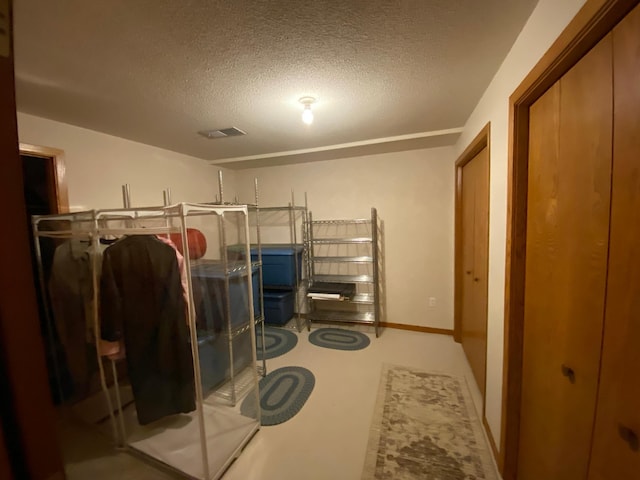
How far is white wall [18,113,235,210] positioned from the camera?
1.95m

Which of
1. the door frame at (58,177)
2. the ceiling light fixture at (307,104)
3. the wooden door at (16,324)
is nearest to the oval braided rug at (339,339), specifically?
the ceiling light fixture at (307,104)

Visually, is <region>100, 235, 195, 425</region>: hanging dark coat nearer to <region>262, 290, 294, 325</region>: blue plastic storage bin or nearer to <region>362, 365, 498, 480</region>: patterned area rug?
<region>362, 365, 498, 480</region>: patterned area rug

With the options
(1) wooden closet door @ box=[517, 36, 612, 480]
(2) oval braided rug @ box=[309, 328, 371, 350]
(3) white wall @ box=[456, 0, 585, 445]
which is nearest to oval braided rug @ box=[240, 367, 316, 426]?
(2) oval braided rug @ box=[309, 328, 371, 350]

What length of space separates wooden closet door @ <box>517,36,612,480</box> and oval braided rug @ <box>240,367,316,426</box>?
143cm

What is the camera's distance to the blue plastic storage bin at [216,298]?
1938 mm

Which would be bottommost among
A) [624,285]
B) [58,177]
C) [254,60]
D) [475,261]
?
[475,261]

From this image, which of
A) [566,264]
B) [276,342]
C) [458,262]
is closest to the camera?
[566,264]

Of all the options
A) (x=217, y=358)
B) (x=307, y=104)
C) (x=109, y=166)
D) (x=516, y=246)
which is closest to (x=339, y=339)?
(x=217, y=358)

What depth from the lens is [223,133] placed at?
7.86 feet

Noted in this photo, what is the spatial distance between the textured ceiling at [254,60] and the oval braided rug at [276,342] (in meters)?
2.29

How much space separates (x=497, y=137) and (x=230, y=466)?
8.16 feet

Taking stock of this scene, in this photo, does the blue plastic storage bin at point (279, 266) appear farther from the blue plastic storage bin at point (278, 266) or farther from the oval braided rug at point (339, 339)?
the oval braided rug at point (339, 339)

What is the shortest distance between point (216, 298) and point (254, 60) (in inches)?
62.5

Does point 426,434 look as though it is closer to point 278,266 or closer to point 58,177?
point 278,266
